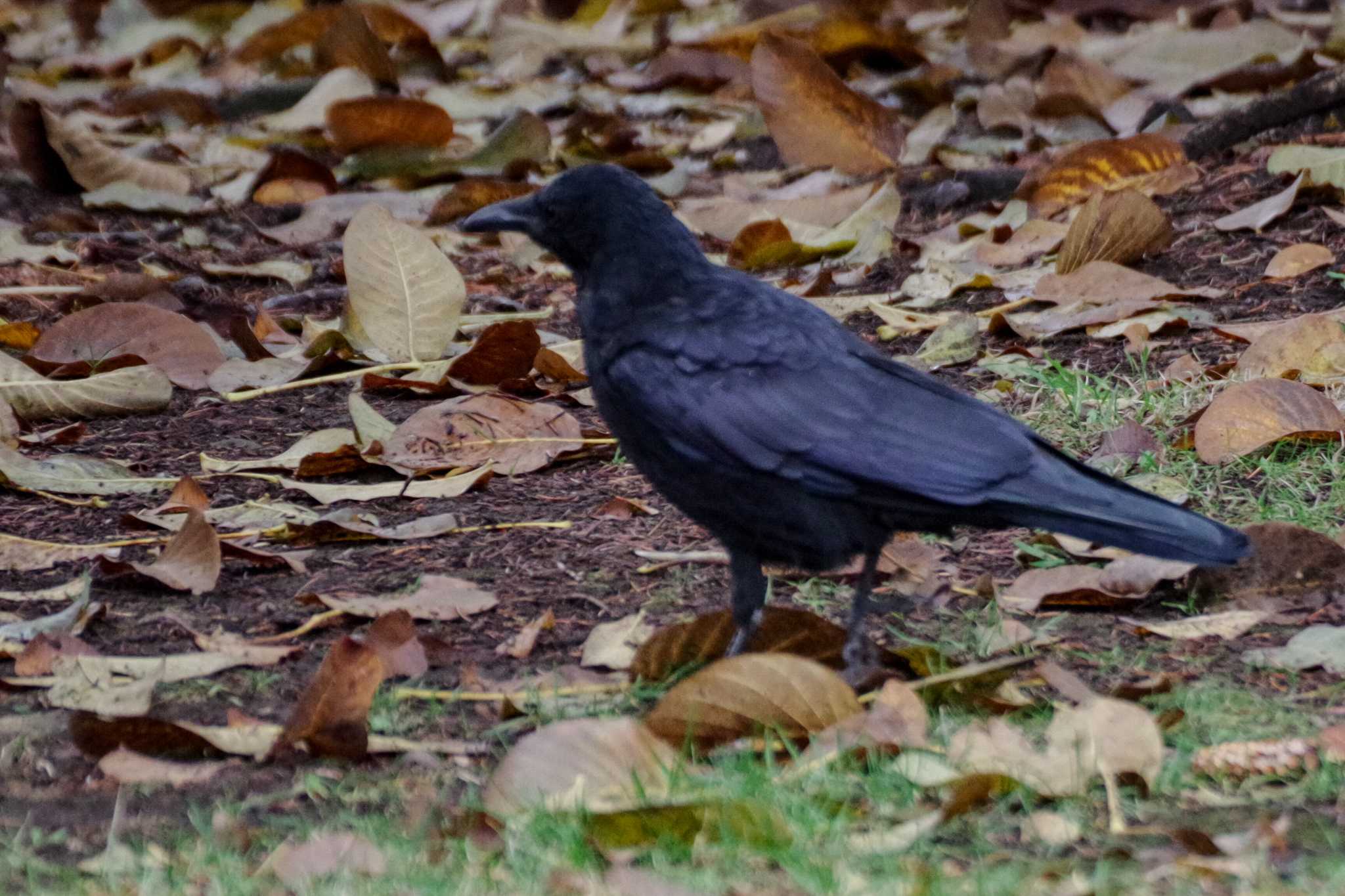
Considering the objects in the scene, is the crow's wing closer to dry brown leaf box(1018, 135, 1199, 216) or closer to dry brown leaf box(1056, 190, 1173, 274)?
dry brown leaf box(1056, 190, 1173, 274)

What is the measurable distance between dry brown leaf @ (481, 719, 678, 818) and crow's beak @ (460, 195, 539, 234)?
4.63 ft

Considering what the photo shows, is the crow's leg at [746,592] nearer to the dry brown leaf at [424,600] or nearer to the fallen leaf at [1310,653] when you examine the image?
the dry brown leaf at [424,600]

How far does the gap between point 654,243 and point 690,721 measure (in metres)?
1.10

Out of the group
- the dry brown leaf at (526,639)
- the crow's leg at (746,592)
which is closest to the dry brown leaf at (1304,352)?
the crow's leg at (746,592)

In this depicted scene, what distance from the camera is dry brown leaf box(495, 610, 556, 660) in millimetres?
3092

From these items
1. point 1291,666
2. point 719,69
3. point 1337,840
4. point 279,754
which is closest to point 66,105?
point 719,69

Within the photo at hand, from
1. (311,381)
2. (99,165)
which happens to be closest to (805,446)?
(311,381)

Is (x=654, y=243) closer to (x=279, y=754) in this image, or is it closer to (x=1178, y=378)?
(x=279, y=754)

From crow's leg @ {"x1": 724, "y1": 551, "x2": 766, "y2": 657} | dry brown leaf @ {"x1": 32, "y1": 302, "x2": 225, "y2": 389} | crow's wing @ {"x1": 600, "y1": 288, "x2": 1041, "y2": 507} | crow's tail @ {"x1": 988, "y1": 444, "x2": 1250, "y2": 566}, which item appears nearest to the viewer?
crow's tail @ {"x1": 988, "y1": 444, "x2": 1250, "y2": 566}

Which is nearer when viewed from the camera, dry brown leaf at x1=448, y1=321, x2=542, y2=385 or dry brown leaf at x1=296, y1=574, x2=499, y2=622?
dry brown leaf at x1=296, y1=574, x2=499, y2=622

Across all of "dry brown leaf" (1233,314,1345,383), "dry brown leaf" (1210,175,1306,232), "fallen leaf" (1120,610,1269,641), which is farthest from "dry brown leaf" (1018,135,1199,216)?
"fallen leaf" (1120,610,1269,641)

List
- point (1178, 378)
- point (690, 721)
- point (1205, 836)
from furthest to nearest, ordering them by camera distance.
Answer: point (1178, 378)
point (690, 721)
point (1205, 836)

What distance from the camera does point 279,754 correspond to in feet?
8.66

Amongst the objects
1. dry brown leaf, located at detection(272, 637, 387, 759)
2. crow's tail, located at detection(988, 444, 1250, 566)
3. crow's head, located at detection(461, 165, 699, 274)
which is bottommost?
dry brown leaf, located at detection(272, 637, 387, 759)
